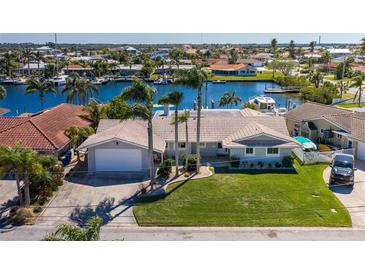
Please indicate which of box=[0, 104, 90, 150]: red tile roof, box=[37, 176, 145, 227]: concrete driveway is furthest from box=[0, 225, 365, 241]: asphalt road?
box=[0, 104, 90, 150]: red tile roof

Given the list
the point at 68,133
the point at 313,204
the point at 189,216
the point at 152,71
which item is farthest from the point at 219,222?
the point at 152,71

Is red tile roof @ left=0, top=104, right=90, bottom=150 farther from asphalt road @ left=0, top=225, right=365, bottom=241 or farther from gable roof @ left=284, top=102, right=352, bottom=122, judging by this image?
gable roof @ left=284, top=102, right=352, bottom=122

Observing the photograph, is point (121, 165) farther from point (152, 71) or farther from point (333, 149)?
point (152, 71)

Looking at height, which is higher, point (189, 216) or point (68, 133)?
point (68, 133)

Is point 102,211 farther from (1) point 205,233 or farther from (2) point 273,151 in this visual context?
(2) point 273,151

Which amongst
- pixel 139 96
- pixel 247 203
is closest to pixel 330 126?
pixel 247 203

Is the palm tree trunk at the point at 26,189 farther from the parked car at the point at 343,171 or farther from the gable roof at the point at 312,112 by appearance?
the gable roof at the point at 312,112

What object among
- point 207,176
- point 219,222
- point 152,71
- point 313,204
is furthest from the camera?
point 152,71
